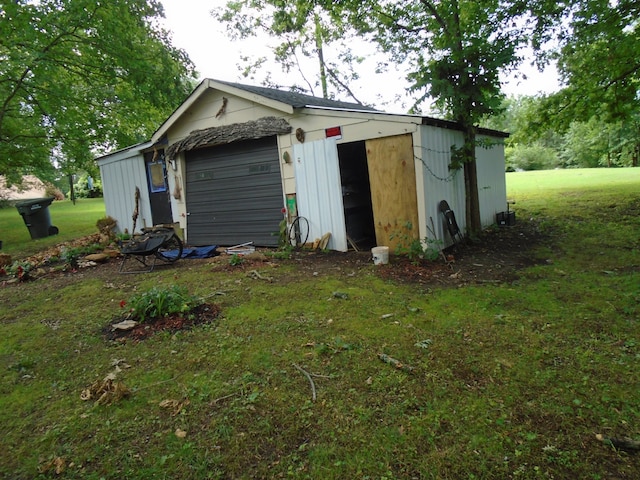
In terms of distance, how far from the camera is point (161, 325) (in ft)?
13.5

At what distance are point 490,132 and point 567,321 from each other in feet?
22.8

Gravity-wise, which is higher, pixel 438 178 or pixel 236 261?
pixel 438 178

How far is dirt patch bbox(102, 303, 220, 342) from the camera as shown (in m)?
3.96

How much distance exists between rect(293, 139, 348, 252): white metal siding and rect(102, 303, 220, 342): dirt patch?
3.58 metres

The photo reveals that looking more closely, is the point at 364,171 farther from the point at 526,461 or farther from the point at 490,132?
the point at 526,461

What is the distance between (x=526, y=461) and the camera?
1990 mm

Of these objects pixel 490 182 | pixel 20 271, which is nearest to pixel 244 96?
pixel 20 271

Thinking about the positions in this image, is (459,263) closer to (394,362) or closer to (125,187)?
(394,362)

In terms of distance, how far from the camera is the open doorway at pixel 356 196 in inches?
313

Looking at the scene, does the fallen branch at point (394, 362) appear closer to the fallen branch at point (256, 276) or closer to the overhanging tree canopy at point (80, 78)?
the fallen branch at point (256, 276)

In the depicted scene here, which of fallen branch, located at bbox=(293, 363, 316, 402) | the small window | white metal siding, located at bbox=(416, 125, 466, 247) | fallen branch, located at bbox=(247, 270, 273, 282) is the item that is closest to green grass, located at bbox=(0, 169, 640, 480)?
fallen branch, located at bbox=(293, 363, 316, 402)

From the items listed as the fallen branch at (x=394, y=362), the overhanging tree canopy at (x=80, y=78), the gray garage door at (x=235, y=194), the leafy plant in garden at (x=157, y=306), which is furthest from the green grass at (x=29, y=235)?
the fallen branch at (x=394, y=362)

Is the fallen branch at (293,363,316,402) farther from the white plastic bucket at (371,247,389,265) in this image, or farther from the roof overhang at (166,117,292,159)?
the roof overhang at (166,117,292,159)

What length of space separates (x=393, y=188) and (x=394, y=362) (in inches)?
165
